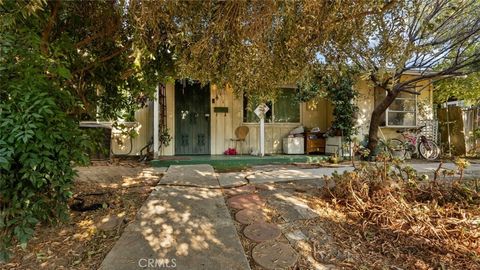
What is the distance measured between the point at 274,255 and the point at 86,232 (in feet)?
5.47

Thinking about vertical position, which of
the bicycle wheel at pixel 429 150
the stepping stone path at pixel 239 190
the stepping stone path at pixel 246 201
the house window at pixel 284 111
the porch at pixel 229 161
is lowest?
the stepping stone path at pixel 246 201

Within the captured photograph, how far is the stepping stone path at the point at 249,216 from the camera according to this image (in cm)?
286

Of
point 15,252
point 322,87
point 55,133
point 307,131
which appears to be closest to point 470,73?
point 307,131

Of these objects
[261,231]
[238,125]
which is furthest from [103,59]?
[238,125]

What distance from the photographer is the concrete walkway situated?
210 cm

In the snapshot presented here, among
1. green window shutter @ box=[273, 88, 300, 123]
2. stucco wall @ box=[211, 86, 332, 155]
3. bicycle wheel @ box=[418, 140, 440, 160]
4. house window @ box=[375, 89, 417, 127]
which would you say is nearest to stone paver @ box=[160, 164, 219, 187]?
stucco wall @ box=[211, 86, 332, 155]

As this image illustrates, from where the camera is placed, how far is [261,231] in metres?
2.66

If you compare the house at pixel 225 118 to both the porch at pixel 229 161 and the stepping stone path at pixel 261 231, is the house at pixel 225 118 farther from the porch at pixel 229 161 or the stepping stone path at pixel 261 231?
the stepping stone path at pixel 261 231

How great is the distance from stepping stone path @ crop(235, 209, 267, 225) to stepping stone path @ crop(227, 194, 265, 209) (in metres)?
0.12

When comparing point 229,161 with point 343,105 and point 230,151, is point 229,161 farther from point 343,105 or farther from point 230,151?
point 343,105

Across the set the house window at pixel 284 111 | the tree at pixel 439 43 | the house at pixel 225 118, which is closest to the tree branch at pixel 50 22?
the house at pixel 225 118

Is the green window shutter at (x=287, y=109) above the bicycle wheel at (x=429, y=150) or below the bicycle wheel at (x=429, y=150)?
above

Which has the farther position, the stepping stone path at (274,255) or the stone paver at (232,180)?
the stone paver at (232,180)

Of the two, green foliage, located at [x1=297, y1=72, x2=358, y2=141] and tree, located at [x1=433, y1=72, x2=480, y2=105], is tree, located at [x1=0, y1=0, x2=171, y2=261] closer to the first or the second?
green foliage, located at [x1=297, y1=72, x2=358, y2=141]
